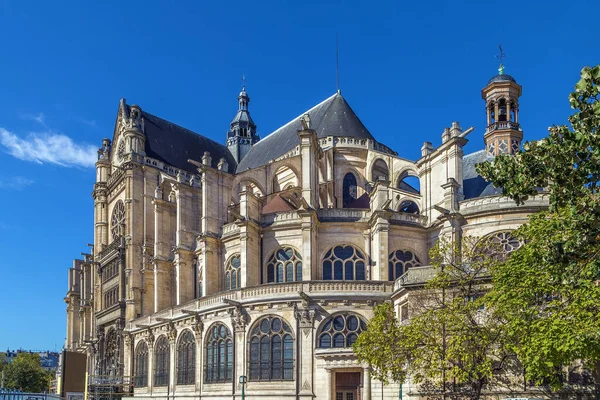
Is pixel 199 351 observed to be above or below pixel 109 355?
above

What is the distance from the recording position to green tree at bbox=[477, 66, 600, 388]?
13.9 m

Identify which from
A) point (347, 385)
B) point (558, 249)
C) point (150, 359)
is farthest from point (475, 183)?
point (558, 249)

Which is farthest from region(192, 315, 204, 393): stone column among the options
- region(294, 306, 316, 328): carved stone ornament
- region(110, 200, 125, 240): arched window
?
region(110, 200, 125, 240): arched window

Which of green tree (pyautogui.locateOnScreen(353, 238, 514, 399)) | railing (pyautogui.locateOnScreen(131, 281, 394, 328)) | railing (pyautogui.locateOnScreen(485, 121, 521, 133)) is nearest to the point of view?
green tree (pyautogui.locateOnScreen(353, 238, 514, 399))

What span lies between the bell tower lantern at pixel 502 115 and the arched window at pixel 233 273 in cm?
1926

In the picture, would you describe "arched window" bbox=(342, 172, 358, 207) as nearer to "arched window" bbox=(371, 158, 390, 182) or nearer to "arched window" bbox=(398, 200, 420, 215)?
"arched window" bbox=(371, 158, 390, 182)

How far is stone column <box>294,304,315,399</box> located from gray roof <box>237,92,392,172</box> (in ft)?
66.1

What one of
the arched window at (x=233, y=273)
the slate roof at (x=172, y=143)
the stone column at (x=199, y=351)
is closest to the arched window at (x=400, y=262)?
the arched window at (x=233, y=273)

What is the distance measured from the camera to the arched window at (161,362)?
151 ft

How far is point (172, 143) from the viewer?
62.2 metres

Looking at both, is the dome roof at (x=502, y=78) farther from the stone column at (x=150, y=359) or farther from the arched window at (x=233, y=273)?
the stone column at (x=150, y=359)

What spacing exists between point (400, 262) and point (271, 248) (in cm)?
761

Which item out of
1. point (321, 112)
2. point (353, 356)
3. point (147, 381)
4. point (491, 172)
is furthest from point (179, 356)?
point (491, 172)

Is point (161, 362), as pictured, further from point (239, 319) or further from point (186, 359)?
point (239, 319)
